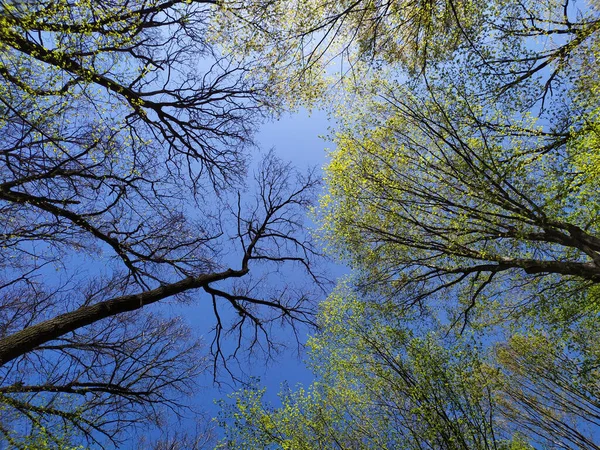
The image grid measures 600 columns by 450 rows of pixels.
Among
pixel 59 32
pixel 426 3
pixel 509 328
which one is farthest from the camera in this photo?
pixel 509 328

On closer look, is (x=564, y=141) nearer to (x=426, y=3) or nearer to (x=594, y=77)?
(x=594, y=77)

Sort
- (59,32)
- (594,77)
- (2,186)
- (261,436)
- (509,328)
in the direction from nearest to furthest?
1. (59,32)
2. (2,186)
3. (594,77)
4. (261,436)
5. (509,328)

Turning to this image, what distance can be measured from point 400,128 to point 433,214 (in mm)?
2099

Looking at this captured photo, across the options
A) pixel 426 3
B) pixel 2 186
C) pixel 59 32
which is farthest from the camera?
pixel 426 3

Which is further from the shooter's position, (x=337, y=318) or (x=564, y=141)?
(x=337, y=318)

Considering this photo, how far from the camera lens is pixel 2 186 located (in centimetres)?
486

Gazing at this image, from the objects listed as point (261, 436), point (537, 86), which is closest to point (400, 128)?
point (537, 86)

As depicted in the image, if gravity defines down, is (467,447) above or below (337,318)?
below

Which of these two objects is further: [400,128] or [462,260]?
[400,128]

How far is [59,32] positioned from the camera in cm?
429

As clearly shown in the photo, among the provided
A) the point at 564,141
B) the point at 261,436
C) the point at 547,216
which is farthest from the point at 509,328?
the point at 261,436

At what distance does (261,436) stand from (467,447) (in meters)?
3.75

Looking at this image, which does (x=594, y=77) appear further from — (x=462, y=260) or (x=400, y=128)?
(x=462, y=260)

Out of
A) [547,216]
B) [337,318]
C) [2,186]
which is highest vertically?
[2,186]
